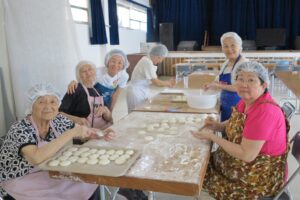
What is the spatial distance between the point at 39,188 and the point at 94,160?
0.39 meters

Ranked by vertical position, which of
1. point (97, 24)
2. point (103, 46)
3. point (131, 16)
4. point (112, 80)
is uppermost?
point (131, 16)

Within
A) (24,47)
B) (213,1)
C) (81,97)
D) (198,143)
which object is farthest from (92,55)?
(213,1)

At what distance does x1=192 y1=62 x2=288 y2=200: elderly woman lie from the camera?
4.32 feet

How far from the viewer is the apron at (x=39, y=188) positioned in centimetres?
143

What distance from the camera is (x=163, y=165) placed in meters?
1.24

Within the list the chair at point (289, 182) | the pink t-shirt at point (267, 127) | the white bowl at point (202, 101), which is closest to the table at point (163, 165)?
the pink t-shirt at point (267, 127)

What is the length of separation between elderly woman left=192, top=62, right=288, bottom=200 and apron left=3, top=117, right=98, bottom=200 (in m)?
0.74

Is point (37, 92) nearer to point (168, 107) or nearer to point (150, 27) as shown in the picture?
point (168, 107)

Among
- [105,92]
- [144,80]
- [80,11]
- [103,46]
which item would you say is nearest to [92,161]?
[105,92]

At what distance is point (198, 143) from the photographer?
1.51m

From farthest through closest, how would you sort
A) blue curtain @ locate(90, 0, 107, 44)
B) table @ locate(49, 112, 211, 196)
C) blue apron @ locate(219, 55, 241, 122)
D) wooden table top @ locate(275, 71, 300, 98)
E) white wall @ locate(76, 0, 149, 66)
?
blue curtain @ locate(90, 0, 107, 44) → white wall @ locate(76, 0, 149, 66) → wooden table top @ locate(275, 71, 300, 98) → blue apron @ locate(219, 55, 241, 122) → table @ locate(49, 112, 211, 196)

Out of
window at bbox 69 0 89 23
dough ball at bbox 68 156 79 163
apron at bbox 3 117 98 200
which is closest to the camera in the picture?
dough ball at bbox 68 156 79 163

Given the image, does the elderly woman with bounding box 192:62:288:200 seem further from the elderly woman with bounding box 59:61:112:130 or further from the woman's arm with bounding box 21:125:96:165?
the elderly woman with bounding box 59:61:112:130

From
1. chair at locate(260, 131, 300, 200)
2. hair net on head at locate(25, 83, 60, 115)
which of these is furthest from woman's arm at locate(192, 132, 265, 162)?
hair net on head at locate(25, 83, 60, 115)
